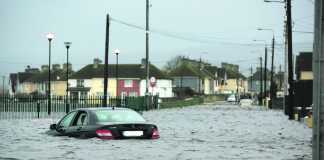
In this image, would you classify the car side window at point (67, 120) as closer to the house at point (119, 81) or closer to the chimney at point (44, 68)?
the house at point (119, 81)

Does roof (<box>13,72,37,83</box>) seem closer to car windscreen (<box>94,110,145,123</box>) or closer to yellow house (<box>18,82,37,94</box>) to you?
yellow house (<box>18,82,37,94</box>)

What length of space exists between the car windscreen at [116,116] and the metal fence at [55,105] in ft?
78.7

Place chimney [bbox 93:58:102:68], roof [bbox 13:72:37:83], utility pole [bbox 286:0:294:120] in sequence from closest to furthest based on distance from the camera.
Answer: utility pole [bbox 286:0:294:120], chimney [bbox 93:58:102:68], roof [bbox 13:72:37:83]

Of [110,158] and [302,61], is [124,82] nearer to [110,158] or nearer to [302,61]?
[302,61]

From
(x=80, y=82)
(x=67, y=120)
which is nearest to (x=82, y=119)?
(x=67, y=120)

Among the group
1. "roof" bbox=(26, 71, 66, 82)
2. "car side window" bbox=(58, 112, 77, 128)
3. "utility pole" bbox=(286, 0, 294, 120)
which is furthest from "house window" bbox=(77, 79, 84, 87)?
"car side window" bbox=(58, 112, 77, 128)

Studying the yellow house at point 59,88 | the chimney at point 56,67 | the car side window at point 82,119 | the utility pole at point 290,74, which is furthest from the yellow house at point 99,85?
the car side window at point 82,119

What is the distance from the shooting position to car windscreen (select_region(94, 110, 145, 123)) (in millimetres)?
18750

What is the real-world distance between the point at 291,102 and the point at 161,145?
23.4m

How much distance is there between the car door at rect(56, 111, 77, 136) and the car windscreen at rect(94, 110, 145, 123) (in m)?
1.05

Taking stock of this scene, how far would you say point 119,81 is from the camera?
116m

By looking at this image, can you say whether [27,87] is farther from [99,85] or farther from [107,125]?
[107,125]

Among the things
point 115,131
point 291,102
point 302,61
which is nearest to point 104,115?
point 115,131

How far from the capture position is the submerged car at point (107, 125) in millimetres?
18328
